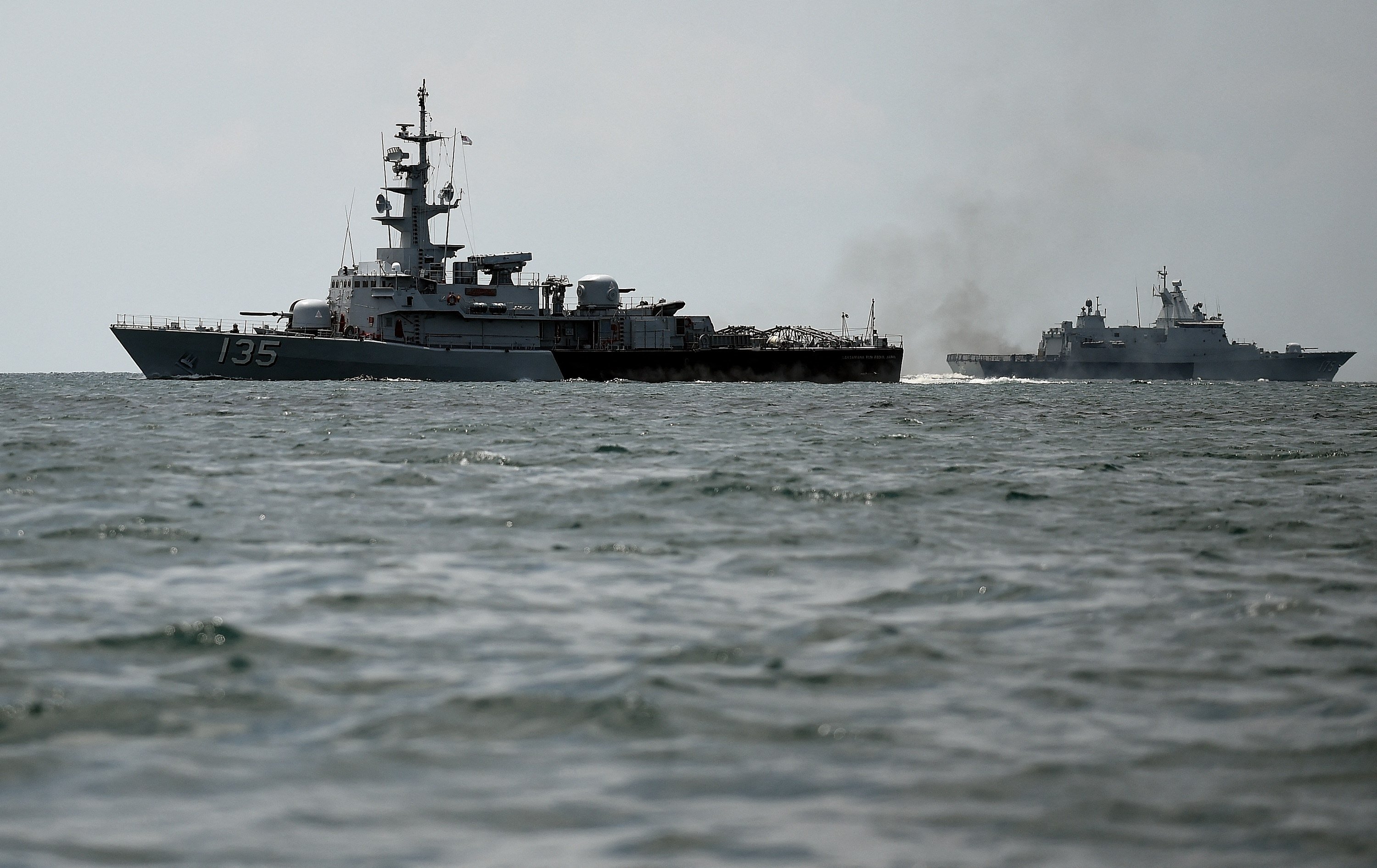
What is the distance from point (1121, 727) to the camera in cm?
535

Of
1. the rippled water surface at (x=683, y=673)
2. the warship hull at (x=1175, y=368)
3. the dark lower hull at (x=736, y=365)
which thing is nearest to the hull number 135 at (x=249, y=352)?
the dark lower hull at (x=736, y=365)

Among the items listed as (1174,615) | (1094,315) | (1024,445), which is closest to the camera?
(1174,615)

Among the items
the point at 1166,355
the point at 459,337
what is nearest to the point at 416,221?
the point at 459,337

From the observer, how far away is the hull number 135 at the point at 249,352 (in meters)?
60.4

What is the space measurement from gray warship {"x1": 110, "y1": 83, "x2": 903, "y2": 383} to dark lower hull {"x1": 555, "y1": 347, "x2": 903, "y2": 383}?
76mm

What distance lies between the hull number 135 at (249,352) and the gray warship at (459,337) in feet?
0.16

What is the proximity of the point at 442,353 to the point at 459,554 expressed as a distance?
5530 cm

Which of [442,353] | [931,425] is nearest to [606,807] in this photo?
[931,425]

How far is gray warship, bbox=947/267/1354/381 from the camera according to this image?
339 ft

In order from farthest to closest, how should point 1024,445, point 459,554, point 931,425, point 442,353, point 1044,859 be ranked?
point 442,353
point 931,425
point 1024,445
point 459,554
point 1044,859

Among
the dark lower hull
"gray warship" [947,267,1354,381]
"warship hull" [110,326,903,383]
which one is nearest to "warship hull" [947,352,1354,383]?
"gray warship" [947,267,1354,381]

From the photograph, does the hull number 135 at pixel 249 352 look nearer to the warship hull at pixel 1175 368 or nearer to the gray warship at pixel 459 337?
the gray warship at pixel 459 337

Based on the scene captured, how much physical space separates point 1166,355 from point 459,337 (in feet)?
210

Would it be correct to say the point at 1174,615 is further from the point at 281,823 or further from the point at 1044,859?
the point at 281,823
